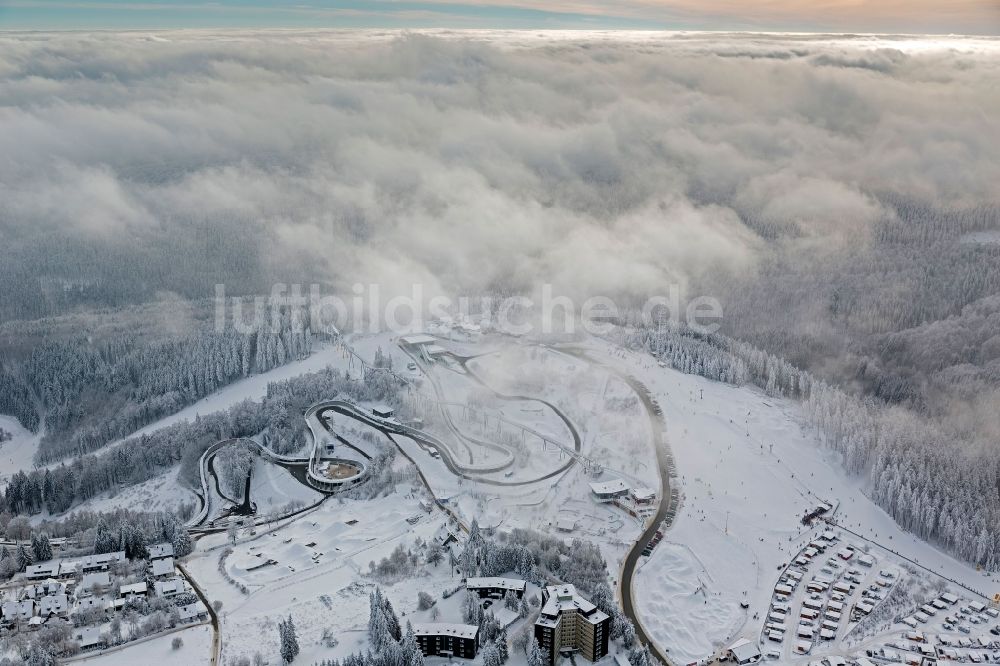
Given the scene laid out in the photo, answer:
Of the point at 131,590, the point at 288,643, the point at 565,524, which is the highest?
the point at 288,643

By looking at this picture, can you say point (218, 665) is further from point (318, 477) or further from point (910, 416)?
point (910, 416)

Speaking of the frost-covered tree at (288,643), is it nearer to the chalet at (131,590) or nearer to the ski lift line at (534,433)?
the chalet at (131,590)

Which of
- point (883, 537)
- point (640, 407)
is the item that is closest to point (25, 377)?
point (640, 407)

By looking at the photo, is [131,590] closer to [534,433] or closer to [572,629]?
[572,629]

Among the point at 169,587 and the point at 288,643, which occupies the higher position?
the point at 288,643

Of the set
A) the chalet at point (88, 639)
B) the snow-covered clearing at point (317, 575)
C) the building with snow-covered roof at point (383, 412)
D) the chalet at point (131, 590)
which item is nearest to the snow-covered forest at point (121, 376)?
the building with snow-covered roof at point (383, 412)

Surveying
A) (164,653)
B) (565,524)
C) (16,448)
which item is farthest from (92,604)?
(16,448)
